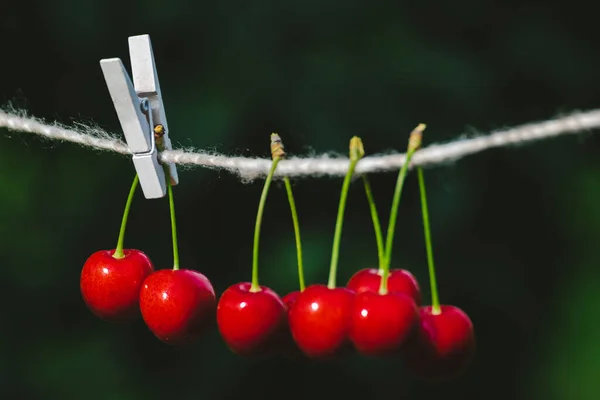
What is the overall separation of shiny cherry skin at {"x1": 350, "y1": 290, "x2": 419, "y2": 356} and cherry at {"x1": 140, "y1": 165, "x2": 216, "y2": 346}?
18cm

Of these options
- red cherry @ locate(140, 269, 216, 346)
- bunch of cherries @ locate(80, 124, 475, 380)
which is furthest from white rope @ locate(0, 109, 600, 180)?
red cherry @ locate(140, 269, 216, 346)

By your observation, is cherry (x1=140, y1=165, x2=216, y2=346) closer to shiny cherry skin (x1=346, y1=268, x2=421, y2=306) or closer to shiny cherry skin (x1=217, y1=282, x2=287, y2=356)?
shiny cherry skin (x1=217, y1=282, x2=287, y2=356)

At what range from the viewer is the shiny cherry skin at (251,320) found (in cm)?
74

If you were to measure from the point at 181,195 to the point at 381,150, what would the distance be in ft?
1.41

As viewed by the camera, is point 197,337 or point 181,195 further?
point 181,195

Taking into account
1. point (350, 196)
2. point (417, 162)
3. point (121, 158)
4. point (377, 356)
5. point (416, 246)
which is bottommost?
point (377, 356)

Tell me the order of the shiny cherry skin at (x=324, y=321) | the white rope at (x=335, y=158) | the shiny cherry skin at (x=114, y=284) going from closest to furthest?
1. the white rope at (x=335, y=158)
2. the shiny cherry skin at (x=324, y=321)
3. the shiny cherry skin at (x=114, y=284)

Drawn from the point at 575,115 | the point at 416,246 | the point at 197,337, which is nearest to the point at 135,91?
the point at 197,337

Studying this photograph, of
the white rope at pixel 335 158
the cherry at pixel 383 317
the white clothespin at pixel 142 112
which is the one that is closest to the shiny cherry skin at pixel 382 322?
the cherry at pixel 383 317

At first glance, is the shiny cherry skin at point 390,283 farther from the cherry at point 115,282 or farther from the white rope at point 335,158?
the cherry at point 115,282

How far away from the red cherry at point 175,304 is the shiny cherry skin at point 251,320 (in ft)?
0.15

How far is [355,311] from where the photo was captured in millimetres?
701

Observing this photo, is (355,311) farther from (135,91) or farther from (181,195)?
(181,195)

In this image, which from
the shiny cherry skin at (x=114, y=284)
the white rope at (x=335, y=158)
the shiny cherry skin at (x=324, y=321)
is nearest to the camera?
the white rope at (x=335, y=158)
